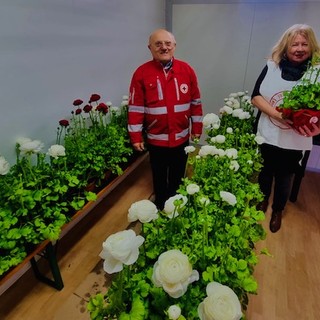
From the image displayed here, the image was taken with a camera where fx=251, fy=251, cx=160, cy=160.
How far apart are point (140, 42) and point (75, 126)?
1205 mm

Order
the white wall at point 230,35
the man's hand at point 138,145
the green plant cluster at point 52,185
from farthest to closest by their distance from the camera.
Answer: the white wall at point 230,35 < the man's hand at point 138,145 < the green plant cluster at point 52,185

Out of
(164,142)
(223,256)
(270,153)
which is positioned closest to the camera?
(223,256)

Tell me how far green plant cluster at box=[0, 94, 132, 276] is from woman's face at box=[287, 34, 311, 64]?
1.21 metres

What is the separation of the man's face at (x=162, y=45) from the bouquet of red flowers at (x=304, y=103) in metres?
0.76

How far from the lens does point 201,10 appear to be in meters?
2.61

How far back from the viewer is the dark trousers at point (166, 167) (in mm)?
1923

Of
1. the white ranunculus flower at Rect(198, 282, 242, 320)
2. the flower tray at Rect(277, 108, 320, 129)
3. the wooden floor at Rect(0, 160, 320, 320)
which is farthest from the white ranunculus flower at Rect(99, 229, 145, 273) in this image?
the flower tray at Rect(277, 108, 320, 129)

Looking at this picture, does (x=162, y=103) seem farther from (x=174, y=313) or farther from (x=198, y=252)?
(x=174, y=313)

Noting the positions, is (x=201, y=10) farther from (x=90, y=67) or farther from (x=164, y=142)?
(x=164, y=142)

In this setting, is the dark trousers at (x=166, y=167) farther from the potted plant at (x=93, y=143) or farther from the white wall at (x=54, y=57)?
the white wall at (x=54, y=57)

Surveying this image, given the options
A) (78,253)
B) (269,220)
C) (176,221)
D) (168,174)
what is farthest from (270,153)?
(78,253)

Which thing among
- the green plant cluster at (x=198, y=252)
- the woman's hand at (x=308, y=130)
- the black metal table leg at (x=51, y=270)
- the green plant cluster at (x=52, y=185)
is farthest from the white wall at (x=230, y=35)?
the black metal table leg at (x=51, y=270)

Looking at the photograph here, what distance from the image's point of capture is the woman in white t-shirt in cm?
144

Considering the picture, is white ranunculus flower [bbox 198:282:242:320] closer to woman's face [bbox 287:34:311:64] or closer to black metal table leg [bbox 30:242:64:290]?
black metal table leg [bbox 30:242:64:290]
